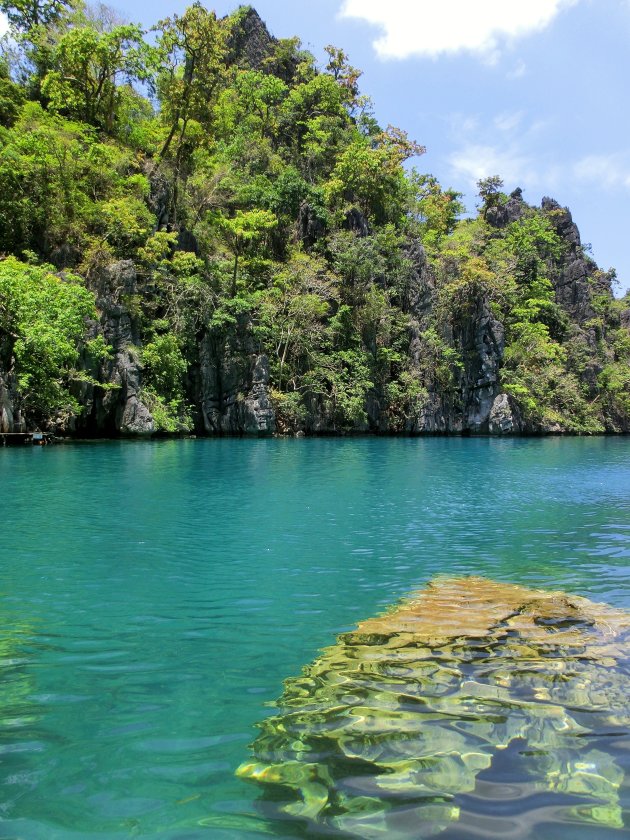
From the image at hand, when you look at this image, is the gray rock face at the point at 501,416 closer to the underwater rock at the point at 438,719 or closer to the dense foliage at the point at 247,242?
the dense foliage at the point at 247,242

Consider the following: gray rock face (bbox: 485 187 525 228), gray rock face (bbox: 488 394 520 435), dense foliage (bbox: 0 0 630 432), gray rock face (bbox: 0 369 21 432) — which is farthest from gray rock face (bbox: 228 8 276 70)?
gray rock face (bbox: 0 369 21 432)

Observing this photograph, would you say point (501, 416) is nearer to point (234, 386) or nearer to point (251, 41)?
point (234, 386)

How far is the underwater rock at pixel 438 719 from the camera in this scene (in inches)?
99.2

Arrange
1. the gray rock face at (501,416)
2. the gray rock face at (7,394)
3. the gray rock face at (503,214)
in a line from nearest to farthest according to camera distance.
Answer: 1. the gray rock face at (7,394)
2. the gray rock face at (501,416)
3. the gray rock face at (503,214)

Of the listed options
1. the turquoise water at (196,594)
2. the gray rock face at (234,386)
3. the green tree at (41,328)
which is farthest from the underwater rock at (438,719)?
the gray rock face at (234,386)

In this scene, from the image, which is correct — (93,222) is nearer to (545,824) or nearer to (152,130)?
(152,130)

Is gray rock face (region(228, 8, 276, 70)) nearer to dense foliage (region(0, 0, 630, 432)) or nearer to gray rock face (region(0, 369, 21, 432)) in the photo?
A: dense foliage (region(0, 0, 630, 432))

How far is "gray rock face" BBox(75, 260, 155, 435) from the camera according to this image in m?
29.7

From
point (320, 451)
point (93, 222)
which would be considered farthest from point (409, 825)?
point (93, 222)

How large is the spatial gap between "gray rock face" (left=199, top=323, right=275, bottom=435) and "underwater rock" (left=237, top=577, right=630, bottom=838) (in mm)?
30469

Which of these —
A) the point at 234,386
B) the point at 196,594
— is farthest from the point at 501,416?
the point at 196,594

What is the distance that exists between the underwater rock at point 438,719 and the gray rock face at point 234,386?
100.0 feet

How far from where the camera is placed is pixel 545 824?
2.35 meters

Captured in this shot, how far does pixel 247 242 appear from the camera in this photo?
41.0 m
